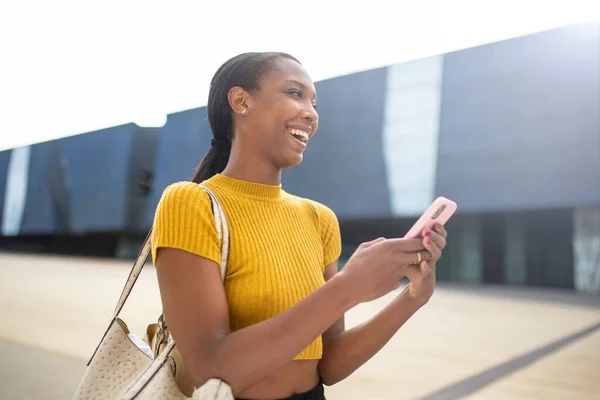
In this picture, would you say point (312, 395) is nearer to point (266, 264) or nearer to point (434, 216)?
point (266, 264)

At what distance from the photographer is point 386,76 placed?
40.5 feet

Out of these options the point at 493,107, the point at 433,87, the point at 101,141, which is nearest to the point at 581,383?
the point at 493,107

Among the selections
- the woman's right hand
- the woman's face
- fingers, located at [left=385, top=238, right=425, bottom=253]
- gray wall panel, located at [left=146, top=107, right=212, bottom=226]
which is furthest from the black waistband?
gray wall panel, located at [left=146, top=107, right=212, bottom=226]

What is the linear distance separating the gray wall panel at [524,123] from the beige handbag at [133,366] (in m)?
10.2

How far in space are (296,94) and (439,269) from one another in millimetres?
12085

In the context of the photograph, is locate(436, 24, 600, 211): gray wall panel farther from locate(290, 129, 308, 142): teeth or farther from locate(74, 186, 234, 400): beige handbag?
locate(74, 186, 234, 400): beige handbag

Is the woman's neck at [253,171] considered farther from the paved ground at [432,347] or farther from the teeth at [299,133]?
the paved ground at [432,347]

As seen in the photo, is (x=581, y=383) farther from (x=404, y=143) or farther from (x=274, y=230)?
(x=404, y=143)

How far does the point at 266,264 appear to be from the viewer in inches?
46.4

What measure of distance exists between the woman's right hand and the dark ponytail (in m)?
0.54

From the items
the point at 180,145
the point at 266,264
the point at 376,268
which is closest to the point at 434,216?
the point at 376,268

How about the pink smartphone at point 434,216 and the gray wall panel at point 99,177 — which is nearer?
the pink smartphone at point 434,216

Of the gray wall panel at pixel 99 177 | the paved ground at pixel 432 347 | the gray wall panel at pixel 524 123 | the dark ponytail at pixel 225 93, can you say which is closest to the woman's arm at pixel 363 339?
the dark ponytail at pixel 225 93

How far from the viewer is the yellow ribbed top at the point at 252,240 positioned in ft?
3.56
